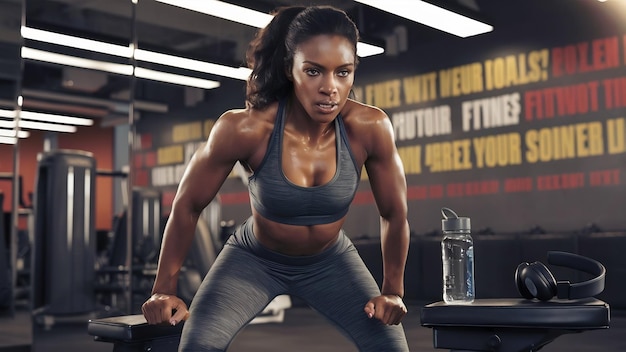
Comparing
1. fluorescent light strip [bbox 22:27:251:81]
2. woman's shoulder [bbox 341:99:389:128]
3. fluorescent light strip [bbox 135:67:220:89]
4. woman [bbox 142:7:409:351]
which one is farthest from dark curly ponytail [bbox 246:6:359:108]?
fluorescent light strip [bbox 135:67:220:89]

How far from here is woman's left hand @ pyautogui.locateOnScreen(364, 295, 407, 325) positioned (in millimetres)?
1390

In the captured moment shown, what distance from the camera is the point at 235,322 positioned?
1.41 metres

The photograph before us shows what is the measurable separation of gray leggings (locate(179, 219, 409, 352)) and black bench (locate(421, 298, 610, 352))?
18 centimetres

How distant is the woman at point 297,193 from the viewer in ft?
4.49

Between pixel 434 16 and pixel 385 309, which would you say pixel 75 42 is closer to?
pixel 434 16

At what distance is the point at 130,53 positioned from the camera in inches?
189

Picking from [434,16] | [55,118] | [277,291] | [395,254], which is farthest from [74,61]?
[395,254]

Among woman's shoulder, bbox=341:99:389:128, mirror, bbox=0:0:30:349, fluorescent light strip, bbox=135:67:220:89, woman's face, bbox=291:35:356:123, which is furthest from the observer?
fluorescent light strip, bbox=135:67:220:89

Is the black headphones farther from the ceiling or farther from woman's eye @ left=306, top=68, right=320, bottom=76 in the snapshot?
the ceiling

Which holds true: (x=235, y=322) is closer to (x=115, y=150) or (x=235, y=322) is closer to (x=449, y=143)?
(x=449, y=143)

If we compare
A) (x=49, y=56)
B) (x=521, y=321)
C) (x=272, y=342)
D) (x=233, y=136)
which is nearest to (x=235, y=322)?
(x=233, y=136)

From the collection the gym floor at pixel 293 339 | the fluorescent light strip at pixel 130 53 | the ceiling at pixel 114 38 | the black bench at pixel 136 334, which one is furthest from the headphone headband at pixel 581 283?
the ceiling at pixel 114 38

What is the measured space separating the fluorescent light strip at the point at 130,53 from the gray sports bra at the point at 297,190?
2110 mm

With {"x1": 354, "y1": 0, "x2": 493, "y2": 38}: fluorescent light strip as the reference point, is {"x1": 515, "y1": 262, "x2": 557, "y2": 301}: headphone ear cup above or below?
below
